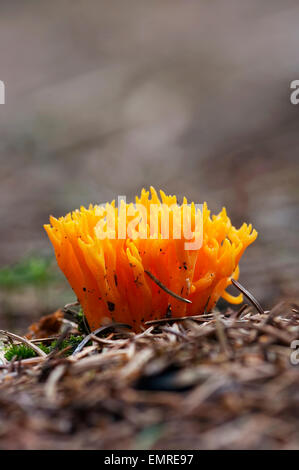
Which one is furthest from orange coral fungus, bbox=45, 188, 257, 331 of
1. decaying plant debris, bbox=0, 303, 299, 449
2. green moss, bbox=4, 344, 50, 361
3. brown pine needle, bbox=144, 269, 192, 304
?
decaying plant debris, bbox=0, 303, 299, 449

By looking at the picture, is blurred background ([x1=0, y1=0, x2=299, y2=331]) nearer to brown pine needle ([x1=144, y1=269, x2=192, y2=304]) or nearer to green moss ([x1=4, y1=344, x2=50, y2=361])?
green moss ([x1=4, y1=344, x2=50, y2=361])

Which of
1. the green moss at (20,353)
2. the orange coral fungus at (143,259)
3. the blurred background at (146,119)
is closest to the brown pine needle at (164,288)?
the orange coral fungus at (143,259)

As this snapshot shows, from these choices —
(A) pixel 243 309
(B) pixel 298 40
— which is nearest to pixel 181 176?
(B) pixel 298 40

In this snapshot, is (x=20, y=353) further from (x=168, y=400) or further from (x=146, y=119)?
(x=146, y=119)

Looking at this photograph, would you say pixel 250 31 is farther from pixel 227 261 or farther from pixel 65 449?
pixel 65 449

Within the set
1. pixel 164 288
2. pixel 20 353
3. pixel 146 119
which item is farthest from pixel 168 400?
pixel 146 119

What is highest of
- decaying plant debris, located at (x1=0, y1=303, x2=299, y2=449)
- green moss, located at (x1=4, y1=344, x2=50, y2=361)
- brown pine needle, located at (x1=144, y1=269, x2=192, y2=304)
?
brown pine needle, located at (x1=144, y1=269, x2=192, y2=304)
